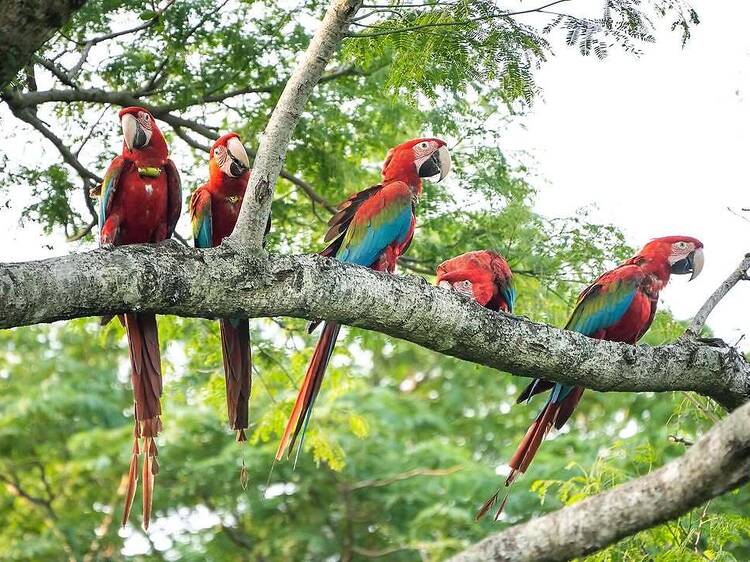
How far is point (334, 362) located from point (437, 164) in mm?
2050

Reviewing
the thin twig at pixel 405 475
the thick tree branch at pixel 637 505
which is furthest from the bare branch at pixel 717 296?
the thin twig at pixel 405 475

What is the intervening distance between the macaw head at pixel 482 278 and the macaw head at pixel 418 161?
39cm

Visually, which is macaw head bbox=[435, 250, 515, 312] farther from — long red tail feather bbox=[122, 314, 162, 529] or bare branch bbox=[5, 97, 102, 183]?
bare branch bbox=[5, 97, 102, 183]

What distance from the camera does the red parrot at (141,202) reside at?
3.46 m

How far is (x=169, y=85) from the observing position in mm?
4855

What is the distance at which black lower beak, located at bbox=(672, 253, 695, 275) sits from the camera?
14.0ft

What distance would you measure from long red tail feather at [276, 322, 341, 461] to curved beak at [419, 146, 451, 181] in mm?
980

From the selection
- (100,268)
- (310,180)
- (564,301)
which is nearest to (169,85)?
(310,180)

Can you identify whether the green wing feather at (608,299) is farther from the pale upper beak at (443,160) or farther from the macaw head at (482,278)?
the pale upper beak at (443,160)

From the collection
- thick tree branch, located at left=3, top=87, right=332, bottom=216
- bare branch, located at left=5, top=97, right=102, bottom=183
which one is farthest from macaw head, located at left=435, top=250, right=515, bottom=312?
bare branch, located at left=5, top=97, right=102, bottom=183

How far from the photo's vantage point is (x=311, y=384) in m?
3.53

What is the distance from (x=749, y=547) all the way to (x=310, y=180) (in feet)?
13.5

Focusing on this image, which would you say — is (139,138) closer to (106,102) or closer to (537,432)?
(106,102)

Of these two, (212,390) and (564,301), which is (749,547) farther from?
(212,390)
